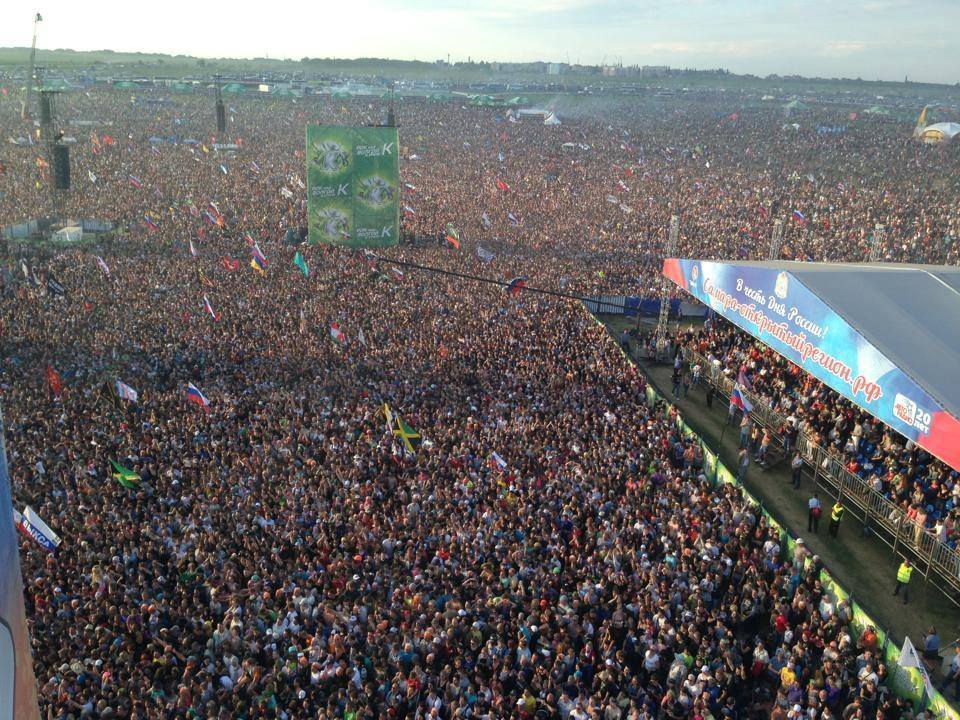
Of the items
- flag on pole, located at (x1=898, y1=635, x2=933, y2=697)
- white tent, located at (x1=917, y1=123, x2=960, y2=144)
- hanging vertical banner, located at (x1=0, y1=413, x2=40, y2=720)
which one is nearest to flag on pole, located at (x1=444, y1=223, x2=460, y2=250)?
flag on pole, located at (x1=898, y1=635, x2=933, y2=697)

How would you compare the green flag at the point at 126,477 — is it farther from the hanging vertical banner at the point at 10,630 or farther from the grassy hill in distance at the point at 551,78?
the grassy hill in distance at the point at 551,78

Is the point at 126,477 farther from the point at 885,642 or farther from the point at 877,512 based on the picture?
the point at 877,512

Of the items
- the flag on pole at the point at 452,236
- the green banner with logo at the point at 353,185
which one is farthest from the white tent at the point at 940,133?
the green banner with logo at the point at 353,185

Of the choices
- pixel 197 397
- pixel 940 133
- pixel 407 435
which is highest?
pixel 940 133

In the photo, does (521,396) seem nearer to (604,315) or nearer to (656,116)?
(604,315)

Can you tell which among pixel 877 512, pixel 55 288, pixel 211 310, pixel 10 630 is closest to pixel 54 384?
pixel 211 310

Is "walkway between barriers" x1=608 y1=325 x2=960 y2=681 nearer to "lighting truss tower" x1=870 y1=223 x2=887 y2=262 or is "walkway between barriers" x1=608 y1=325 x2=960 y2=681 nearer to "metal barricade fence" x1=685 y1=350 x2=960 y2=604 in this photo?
"metal barricade fence" x1=685 y1=350 x2=960 y2=604
